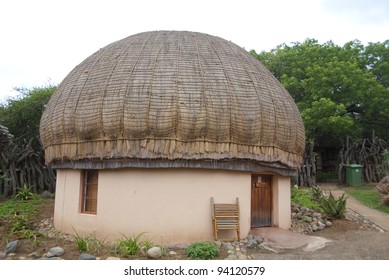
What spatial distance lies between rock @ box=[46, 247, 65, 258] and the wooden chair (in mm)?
3593

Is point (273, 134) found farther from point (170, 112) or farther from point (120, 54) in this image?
point (120, 54)

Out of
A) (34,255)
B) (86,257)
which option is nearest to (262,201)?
(86,257)

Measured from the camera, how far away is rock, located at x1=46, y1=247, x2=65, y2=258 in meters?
7.48

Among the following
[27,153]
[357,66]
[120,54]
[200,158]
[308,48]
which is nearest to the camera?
[200,158]

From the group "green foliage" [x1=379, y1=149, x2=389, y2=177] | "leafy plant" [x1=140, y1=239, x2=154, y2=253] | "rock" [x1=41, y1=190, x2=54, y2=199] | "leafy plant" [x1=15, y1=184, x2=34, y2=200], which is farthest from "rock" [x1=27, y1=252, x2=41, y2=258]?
"green foliage" [x1=379, y1=149, x2=389, y2=177]

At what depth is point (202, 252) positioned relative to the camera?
746 cm

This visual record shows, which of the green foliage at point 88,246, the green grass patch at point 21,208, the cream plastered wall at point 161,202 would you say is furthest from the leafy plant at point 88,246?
the green grass patch at point 21,208

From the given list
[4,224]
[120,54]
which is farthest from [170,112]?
[4,224]

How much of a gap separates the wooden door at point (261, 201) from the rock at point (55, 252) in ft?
17.2

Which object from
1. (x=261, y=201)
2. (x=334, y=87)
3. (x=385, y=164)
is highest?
(x=334, y=87)

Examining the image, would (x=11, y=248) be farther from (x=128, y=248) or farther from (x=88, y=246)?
(x=128, y=248)

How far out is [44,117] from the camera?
430 inches

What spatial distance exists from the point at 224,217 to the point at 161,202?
163 cm

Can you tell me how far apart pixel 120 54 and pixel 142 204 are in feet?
14.9
